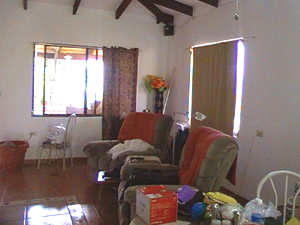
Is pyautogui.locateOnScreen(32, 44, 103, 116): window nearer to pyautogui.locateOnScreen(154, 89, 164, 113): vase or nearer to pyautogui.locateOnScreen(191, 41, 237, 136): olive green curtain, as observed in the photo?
pyautogui.locateOnScreen(154, 89, 164, 113): vase

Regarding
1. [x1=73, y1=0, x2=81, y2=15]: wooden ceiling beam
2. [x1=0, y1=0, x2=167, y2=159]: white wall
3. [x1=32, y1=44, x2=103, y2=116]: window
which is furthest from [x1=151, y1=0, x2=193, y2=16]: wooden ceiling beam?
[x1=32, y1=44, x2=103, y2=116]: window

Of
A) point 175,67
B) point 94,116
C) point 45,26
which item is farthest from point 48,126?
point 175,67

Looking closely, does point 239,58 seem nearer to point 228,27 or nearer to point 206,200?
point 228,27

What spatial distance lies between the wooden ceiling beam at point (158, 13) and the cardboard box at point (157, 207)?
161 inches

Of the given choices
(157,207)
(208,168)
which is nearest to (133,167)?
(208,168)

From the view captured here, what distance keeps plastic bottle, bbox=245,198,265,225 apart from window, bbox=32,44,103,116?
14.4 ft

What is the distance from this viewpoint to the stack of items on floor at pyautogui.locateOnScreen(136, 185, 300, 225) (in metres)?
1.54

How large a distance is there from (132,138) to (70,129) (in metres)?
1.25

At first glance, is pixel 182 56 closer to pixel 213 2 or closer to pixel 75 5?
pixel 213 2

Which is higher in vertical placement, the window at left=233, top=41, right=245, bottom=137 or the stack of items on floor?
the window at left=233, top=41, right=245, bottom=137

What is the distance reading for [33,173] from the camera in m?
4.83

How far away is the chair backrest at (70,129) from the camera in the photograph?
5141mm

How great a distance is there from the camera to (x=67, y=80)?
556cm

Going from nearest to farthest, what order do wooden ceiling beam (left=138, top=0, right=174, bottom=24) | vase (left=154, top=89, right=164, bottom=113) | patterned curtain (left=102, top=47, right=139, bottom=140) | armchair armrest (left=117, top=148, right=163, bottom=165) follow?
armchair armrest (left=117, top=148, right=163, bottom=165), wooden ceiling beam (left=138, top=0, right=174, bottom=24), patterned curtain (left=102, top=47, right=139, bottom=140), vase (left=154, top=89, right=164, bottom=113)
